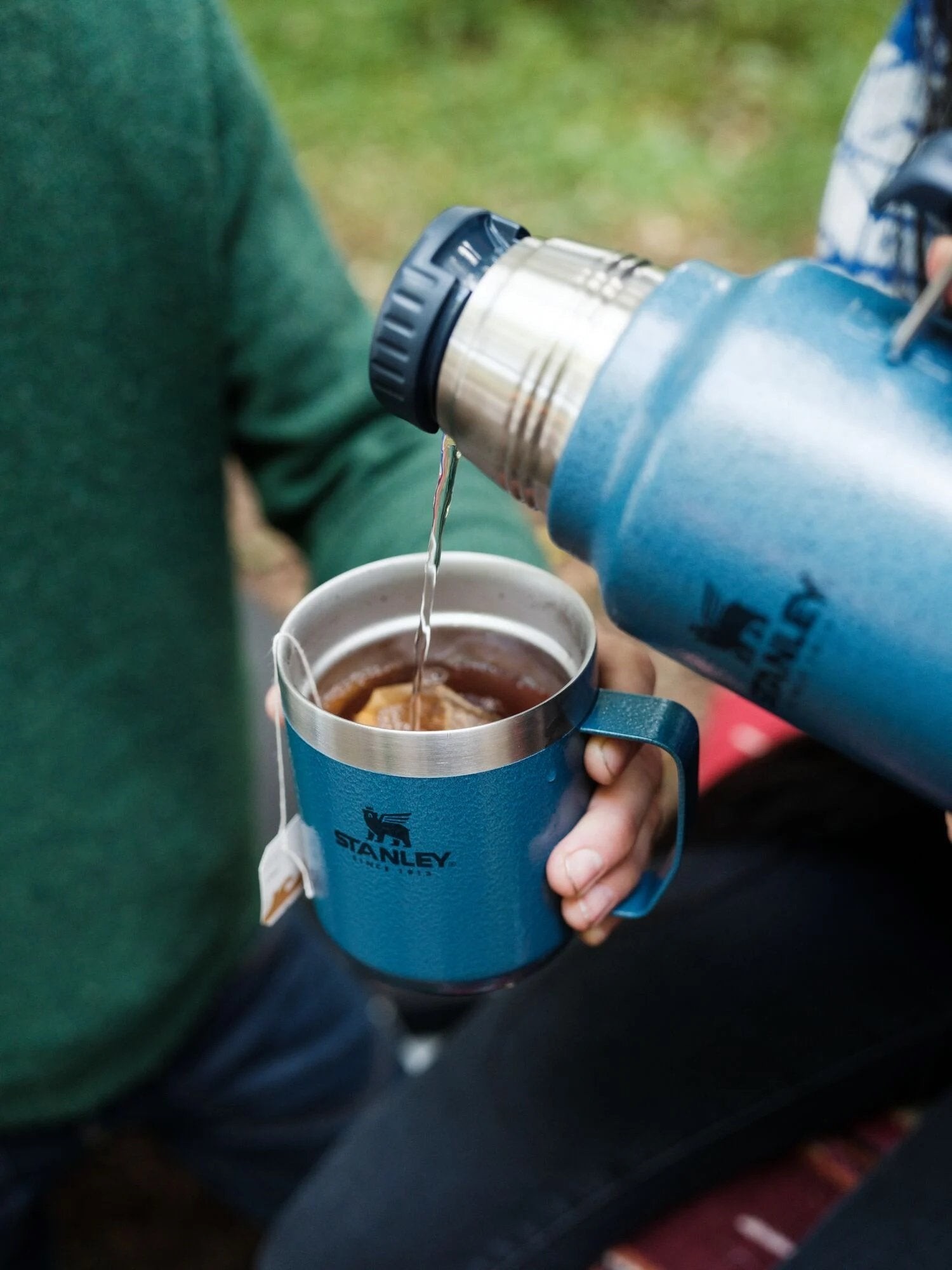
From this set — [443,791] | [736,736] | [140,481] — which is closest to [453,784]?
[443,791]

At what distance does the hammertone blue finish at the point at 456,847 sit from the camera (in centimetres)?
65

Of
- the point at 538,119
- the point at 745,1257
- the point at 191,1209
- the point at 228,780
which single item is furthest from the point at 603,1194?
the point at 538,119

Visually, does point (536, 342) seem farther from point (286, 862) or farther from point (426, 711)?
point (286, 862)

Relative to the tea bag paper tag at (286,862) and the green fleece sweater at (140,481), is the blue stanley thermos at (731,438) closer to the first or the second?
the tea bag paper tag at (286,862)

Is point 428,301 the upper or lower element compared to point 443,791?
upper

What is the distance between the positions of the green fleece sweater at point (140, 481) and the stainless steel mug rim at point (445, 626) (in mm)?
199

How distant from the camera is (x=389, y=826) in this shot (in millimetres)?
657

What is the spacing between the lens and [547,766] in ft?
2.17

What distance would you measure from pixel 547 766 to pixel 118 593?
1.62 ft

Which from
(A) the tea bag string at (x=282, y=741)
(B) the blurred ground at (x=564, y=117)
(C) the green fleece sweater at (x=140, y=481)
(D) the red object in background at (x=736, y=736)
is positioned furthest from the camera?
(B) the blurred ground at (x=564, y=117)

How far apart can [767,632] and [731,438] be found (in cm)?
10

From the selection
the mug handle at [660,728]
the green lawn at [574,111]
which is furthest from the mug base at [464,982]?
the green lawn at [574,111]

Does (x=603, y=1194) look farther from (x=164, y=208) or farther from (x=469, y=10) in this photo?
(x=469, y=10)

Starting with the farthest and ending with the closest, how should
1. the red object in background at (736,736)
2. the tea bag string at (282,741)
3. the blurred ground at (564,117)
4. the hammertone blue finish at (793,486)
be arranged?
the blurred ground at (564,117)
the red object in background at (736,736)
the tea bag string at (282,741)
the hammertone blue finish at (793,486)
